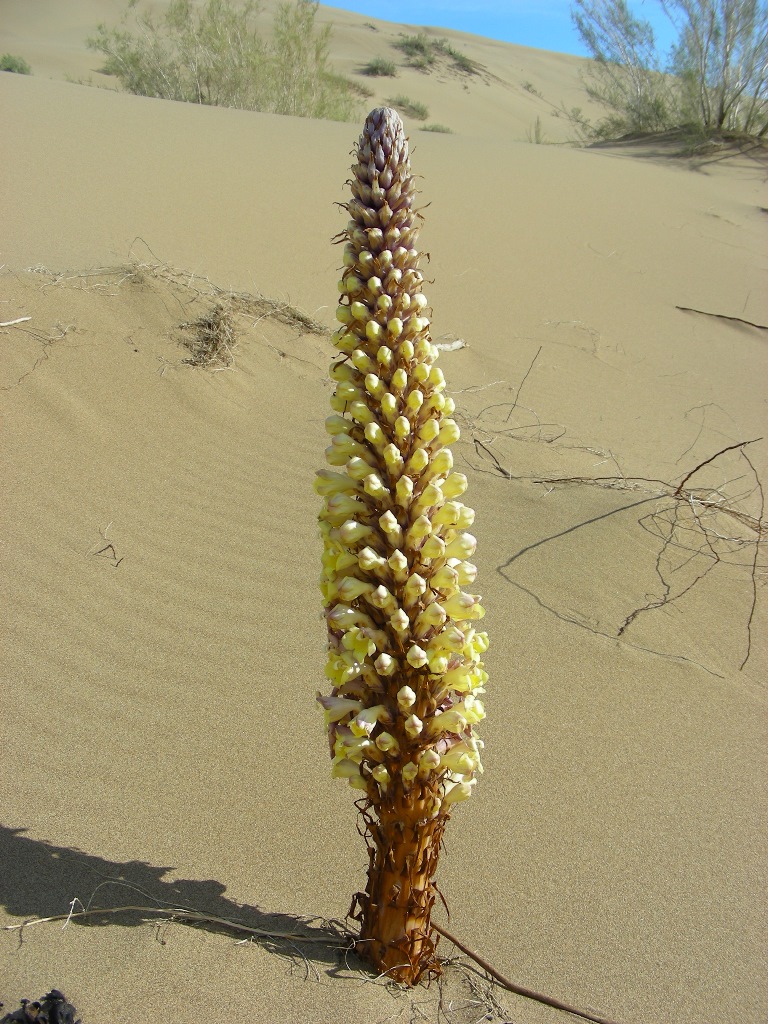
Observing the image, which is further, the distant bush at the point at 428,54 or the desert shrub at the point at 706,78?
the distant bush at the point at 428,54

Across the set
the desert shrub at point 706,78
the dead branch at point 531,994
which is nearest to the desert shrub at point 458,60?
the desert shrub at point 706,78

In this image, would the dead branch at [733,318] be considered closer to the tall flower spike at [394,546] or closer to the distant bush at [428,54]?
the tall flower spike at [394,546]

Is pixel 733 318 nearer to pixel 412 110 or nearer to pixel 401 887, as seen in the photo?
pixel 401 887

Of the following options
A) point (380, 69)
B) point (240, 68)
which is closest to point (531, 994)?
point (240, 68)

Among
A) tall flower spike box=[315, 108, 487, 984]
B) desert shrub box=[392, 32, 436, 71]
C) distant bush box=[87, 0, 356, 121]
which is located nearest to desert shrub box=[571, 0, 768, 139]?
distant bush box=[87, 0, 356, 121]

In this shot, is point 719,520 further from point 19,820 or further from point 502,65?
point 502,65

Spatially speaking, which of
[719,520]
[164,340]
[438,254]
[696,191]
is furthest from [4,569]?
[696,191]
